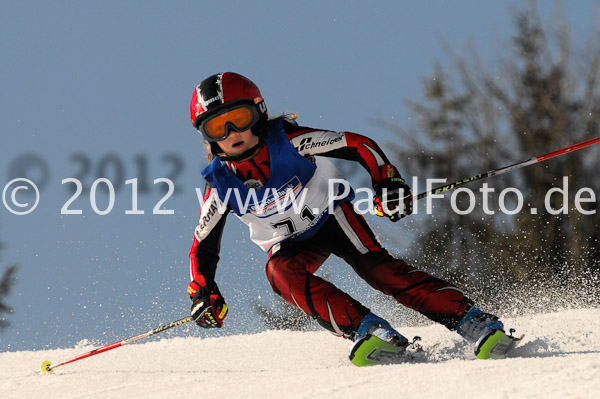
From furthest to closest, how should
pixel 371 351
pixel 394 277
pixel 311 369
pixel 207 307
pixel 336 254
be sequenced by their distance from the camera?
pixel 336 254
pixel 207 307
pixel 394 277
pixel 311 369
pixel 371 351

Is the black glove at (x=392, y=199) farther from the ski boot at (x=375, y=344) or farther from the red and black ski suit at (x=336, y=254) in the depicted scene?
the ski boot at (x=375, y=344)

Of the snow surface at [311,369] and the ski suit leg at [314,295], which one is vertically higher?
the ski suit leg at [314,295]

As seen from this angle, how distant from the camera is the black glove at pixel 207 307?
4.14 metres

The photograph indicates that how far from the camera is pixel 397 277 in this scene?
3.91 meters

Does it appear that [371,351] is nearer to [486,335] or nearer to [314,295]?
[314,295]

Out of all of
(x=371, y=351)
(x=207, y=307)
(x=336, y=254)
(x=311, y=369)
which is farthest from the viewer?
(x=336, y=254)

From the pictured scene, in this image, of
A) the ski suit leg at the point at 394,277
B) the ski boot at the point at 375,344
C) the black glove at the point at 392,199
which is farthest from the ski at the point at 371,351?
the black glove at the point at 392,199

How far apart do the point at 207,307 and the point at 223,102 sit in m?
1.26

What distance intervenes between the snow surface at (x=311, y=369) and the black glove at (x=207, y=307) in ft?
1.01

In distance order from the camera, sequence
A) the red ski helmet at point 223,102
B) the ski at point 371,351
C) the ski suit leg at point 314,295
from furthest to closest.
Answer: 1. the red ski helmet at point 223,102
2. the ski suit leg at point 314,295
3. the ski at point 371,351

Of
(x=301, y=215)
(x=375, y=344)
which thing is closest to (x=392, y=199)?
(x=301, y=215)

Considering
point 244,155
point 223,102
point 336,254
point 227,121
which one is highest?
point 223,102

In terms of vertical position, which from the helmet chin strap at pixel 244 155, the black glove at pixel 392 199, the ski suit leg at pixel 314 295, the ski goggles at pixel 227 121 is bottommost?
the ski suit leg at pixel 314 295

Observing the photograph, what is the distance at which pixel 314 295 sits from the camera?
3838 mm
